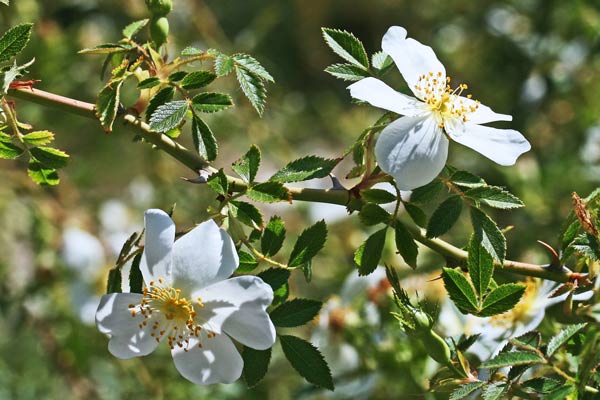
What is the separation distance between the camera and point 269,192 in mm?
711

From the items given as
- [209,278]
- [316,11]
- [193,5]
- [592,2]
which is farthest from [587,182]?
[316,11]

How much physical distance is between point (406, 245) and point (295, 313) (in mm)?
115

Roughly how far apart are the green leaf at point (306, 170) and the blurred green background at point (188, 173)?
447 mm

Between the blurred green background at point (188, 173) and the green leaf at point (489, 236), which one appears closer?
the green leaf at point (489, 236)

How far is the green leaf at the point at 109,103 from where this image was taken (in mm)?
A: 699

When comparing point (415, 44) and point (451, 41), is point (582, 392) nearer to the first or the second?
point (415, 44)

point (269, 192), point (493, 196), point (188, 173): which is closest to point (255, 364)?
point (269, 192)

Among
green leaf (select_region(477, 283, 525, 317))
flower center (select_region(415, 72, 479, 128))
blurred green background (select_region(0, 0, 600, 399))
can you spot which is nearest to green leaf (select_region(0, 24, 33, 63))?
flower center (select_region(415, 72, 479, 128))

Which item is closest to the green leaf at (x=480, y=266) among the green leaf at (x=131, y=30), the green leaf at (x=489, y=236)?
the green leaf at (x=489, y=236)

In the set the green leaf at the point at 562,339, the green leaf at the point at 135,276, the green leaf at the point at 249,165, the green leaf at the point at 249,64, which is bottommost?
the green leaf at the point at 135,276

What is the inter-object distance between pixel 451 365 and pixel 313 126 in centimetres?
180

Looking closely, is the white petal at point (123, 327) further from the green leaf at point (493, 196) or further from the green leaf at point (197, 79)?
the green leaf at point (493, 196)

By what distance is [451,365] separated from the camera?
0.72 meters

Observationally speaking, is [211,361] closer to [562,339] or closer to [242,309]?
[242,309]
